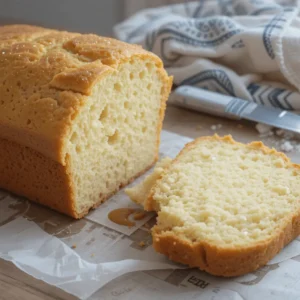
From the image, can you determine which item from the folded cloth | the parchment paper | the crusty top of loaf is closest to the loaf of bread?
the crusty top of loaf

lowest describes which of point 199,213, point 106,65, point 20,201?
point 20,201

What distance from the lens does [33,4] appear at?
5734 mm

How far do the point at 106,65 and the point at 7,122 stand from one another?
51cm

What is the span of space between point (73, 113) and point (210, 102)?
1.34 m

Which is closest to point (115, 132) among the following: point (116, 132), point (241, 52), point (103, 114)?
point (116, 132)

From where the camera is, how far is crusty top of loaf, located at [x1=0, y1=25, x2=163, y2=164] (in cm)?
229

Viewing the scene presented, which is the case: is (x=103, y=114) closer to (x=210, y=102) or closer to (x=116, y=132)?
(x=116, y=132)

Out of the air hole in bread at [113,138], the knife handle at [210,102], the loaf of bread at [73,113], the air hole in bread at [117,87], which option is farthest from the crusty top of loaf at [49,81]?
the knife handle at [210,102]

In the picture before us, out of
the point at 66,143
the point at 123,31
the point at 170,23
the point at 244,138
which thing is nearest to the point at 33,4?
the point at 123,31

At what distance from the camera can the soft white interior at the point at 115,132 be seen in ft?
7.97

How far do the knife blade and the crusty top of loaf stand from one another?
30.3 inches

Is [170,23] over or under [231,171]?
over

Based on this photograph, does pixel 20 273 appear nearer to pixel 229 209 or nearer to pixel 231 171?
pixel 229 209

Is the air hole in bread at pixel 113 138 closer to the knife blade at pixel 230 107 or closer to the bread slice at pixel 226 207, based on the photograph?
the bread slice at pixel 226 207
